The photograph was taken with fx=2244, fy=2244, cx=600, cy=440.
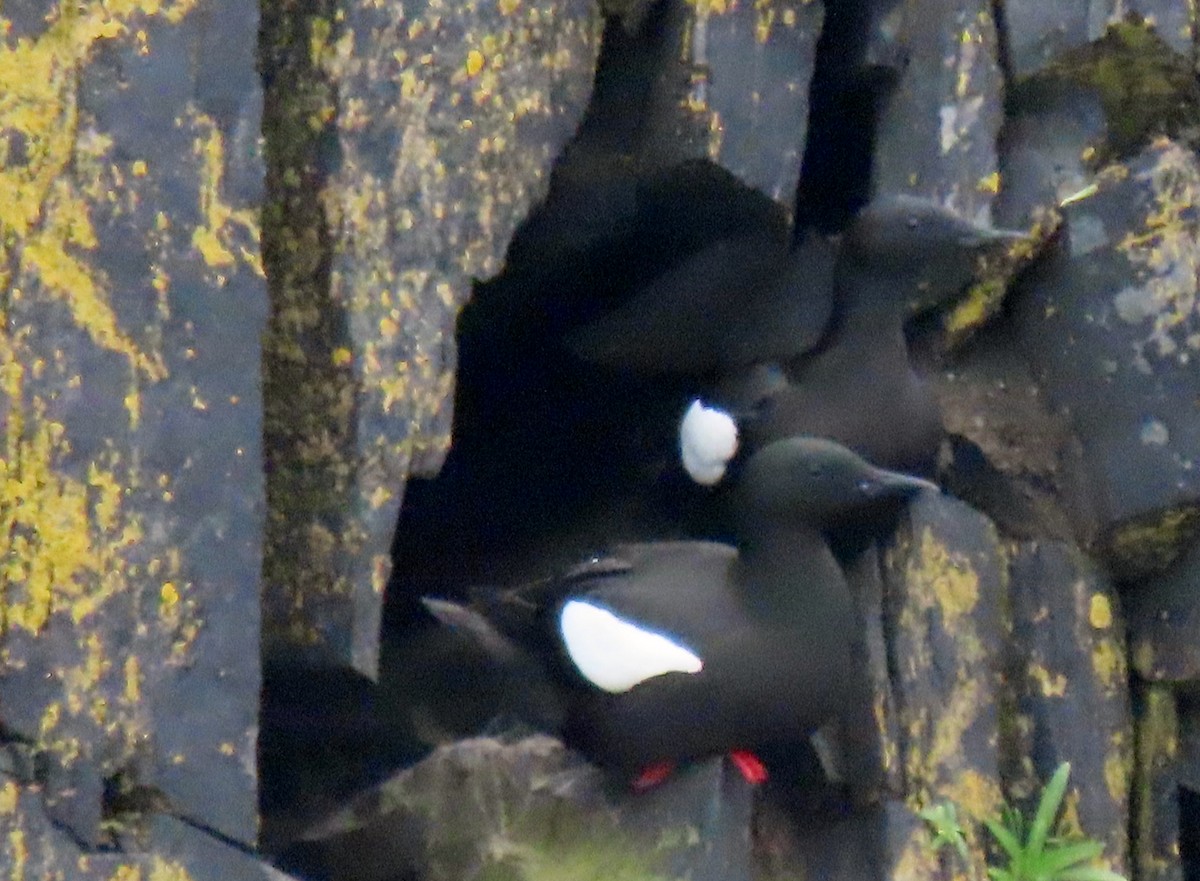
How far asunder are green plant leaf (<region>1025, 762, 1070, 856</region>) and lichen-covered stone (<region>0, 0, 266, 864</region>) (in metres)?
2.12

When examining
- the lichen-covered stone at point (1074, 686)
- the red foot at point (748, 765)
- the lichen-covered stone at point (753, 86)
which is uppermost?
the lichen-covered stone at point (753, 86)

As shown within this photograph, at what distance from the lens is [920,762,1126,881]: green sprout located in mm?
5652

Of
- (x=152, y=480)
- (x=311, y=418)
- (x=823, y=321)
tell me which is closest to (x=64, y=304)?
(x=152, y=480)

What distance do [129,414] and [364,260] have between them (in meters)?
0.79

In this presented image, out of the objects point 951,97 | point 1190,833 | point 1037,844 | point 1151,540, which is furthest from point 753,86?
point 1190,833

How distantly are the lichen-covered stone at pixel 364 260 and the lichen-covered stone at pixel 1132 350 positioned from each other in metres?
1.73

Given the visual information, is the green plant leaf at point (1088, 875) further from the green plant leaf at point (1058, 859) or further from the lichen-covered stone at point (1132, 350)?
the lichen-covered stone at point (1132, 350)

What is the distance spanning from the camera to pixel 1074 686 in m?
6.03

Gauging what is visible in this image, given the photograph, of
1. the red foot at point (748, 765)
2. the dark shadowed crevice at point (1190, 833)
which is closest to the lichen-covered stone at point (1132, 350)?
the dark shadowed crevice at point (1190, 833)

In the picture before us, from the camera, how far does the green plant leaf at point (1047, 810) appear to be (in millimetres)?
5742

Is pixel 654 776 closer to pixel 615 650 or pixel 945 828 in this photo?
pixel 615 650

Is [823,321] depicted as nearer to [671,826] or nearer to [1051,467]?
[1051,467]

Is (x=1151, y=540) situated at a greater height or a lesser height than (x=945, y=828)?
greater

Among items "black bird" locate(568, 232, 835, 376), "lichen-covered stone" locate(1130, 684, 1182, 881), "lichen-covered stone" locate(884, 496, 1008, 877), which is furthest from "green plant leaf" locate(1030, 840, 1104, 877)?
"black bird" locate(568, 232, 835, 376)
